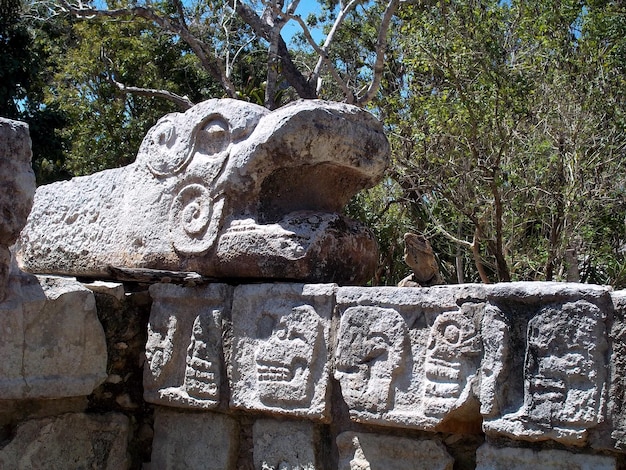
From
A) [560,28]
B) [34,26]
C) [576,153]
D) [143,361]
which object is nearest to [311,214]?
[143,361]

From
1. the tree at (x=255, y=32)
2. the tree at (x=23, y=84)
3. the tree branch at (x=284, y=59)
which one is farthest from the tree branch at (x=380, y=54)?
the tree at (x=23, y=84)

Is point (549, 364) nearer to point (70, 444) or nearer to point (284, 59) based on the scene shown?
point (70, 444)

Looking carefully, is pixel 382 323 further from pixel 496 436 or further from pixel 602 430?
pixel 602 430

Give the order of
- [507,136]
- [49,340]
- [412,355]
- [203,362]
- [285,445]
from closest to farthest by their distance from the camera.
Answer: [412,355] < [285,445] < [49,340] < [203,362] < [507,136]

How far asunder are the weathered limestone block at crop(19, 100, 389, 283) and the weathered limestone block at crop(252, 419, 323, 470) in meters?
0.61

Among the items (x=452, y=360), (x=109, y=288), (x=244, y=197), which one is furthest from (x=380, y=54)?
(x=452, y=360)

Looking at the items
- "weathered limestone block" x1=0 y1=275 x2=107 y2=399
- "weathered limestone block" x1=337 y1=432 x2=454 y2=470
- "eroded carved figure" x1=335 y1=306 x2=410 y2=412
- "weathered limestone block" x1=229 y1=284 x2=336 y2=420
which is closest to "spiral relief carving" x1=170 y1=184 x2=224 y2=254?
"weathered limestone block" x1=229 y1=284 x2=336 y2=420

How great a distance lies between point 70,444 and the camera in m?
3.48

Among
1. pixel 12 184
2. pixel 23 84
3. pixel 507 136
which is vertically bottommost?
pixel 12 184

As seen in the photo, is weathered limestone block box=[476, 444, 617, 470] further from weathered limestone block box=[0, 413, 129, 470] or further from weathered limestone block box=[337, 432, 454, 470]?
weathered limestone block box=[0, 413, 129, 470]

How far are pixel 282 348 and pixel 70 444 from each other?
1.08 meters

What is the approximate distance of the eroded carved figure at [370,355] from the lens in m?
2.92

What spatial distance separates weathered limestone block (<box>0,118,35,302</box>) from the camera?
3129 millimetres

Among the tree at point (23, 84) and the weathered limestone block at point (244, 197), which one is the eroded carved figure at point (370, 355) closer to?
the weathered limestone block at point (244, 197)
